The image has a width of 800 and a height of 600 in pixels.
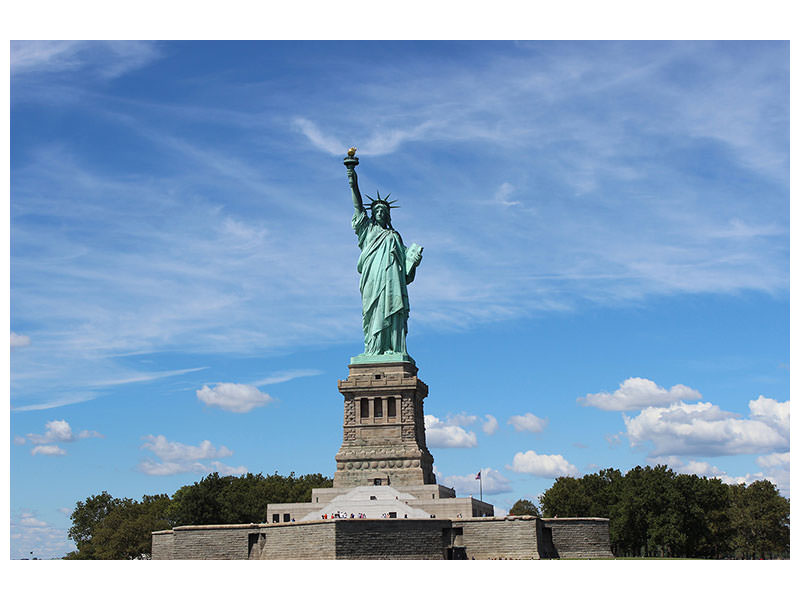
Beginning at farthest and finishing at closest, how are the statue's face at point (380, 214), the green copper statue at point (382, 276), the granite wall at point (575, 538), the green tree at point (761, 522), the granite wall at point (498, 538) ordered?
the green tree at point (761, 522) → the statue's face at point (380, 214) → the green copper statue at point (382, 276) → the granite wall at point (575, 538) → the granite wall at point (498, 538)

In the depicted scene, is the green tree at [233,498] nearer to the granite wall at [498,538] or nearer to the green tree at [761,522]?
the granite wall at [498,538]

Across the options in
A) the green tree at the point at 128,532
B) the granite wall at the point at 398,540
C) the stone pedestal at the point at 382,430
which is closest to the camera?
the granite wall at the point at 398,540

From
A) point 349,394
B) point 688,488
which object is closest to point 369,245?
point 349,394

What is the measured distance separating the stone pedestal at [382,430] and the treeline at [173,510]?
14.4 metres

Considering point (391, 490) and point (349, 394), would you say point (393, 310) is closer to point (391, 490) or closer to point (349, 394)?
point (349, 394)

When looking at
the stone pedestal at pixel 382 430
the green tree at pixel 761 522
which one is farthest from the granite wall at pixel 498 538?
the green tree at pixel 761 522

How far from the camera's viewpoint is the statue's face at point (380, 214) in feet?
187

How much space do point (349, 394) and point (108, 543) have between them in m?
26.9

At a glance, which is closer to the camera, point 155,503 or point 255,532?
point 255,532

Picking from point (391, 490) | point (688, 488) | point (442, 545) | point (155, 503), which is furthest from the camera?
point (155, 503)

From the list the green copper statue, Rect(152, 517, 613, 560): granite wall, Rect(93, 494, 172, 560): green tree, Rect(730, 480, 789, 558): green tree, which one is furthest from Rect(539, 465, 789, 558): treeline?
Rect(93, 494, 172, 560): green tree

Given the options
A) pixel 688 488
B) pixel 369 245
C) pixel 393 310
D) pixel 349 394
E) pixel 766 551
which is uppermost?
pixel 369 245

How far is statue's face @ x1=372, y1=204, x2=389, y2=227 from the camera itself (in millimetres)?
56969

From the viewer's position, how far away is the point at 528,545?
42.6m
